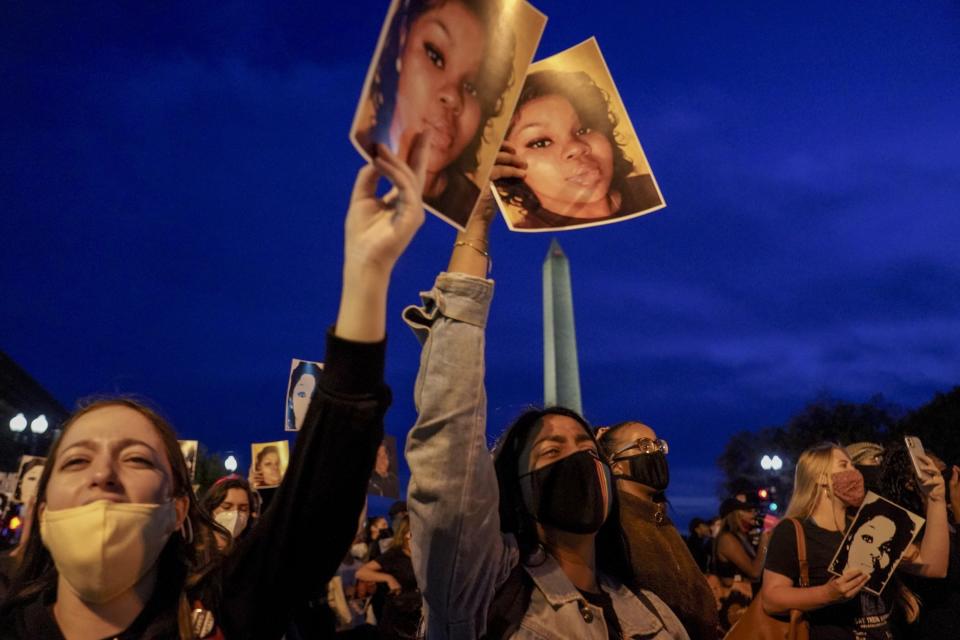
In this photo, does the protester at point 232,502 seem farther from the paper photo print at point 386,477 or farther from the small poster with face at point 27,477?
the paper photo print at point 386,477

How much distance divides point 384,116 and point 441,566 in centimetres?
119

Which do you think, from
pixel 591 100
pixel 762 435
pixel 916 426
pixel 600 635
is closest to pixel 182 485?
pixel 600 635

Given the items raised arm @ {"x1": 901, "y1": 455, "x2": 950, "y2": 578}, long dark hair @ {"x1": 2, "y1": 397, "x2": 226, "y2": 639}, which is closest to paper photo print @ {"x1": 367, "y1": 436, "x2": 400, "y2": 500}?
raised arm @ {"x1": 901, "y1": 455, "x2": 950, "y2": 578}

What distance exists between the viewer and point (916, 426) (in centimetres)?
3016

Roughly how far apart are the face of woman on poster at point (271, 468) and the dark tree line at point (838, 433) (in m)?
16.5

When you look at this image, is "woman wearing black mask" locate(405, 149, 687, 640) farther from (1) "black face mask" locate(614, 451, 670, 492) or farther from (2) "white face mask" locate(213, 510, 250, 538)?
(2) "white face mask" locate(213, 510, 250, 538)

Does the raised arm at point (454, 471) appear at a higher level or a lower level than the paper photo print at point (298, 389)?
lower

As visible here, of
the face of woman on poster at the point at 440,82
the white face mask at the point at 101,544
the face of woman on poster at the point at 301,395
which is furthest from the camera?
the face of woman on poster at the point at 301,395

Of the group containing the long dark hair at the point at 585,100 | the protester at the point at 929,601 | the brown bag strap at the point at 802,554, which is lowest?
the protester at the point at 929,601

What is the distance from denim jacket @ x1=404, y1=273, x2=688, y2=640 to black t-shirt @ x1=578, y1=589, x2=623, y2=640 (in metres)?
0.33

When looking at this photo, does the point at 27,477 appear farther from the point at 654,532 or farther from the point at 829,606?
the point at 829,606

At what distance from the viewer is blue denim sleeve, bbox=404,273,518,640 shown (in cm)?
217

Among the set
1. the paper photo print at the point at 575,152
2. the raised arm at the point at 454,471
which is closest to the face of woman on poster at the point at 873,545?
the paper photo print at the point at 575,152

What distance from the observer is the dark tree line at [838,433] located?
28.8 meters
